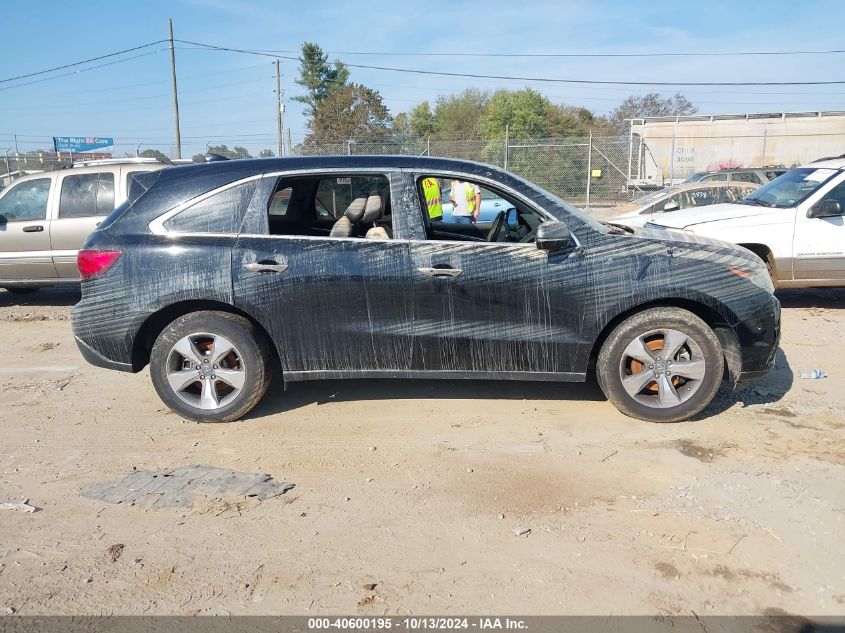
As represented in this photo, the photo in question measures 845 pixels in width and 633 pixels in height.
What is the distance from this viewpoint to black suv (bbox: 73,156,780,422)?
14.7 ft

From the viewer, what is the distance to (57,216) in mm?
8664

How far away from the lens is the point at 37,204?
877cm

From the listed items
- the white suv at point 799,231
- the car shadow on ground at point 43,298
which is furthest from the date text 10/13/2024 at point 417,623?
the car shadow on ground at point 43,298

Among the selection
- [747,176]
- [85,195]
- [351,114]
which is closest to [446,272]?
[85,195]

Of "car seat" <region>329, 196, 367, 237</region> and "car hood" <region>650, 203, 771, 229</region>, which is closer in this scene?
"car seat" <region>329, 196, 367, 237</region>

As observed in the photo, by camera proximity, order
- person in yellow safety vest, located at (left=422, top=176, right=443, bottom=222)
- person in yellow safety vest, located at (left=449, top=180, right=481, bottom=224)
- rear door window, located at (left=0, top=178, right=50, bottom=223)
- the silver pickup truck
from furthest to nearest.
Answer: rear door window, located at (left=0, top=178, right=50, bottom=223), the silver pickup truck, person in yellow safety vest, located at (left=449, top=180, right=481, bottom=224), person in yellow safety vest, located at (left=422, top=176, right=443, bottom=222)

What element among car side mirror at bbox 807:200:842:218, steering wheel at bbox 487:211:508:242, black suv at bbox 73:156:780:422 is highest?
car side mirror at bbox 807:200:842:218

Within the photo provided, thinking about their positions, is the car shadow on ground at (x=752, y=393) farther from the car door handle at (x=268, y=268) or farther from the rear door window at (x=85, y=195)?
the rear door window at (x=85, y=195)

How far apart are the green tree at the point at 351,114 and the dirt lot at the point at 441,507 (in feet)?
105

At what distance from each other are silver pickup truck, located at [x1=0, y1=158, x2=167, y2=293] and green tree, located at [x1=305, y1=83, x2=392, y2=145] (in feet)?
90.0

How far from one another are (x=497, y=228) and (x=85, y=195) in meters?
6.20

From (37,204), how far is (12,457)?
222 inches

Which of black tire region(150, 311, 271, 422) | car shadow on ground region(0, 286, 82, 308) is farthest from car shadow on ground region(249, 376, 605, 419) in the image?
car shadow on ground region(0, 286, 82, 308)

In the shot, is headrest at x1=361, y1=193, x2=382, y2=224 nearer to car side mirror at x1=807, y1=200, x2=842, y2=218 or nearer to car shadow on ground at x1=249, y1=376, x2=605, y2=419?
car shadow on ground at x1=249, y1=376, x2=605, y2=419
